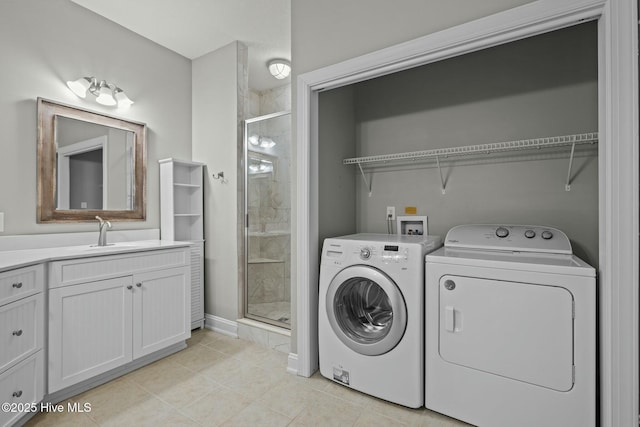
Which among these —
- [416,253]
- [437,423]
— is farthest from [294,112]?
[437,423]

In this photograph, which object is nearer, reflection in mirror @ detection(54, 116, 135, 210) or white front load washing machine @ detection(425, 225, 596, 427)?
white front load washing machine @ detection(425, 225, 596, 427)

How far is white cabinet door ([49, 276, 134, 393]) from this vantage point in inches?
66.6

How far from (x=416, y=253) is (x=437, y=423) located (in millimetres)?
885

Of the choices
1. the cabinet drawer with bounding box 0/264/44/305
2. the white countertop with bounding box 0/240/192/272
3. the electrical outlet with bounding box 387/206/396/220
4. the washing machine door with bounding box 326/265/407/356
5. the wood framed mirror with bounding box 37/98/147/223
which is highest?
the wood framed mirror with bounding box 37/98/147/223

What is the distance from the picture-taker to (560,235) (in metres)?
1.69

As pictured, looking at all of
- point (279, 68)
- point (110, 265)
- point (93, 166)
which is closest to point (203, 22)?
point (279, 68)

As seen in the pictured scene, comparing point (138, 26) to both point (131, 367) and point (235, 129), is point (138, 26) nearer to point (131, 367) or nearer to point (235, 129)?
point (235, 129)

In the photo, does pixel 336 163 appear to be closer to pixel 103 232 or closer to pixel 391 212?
pixel 391 212

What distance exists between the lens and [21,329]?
1.52 m

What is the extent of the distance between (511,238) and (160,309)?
7.89ft

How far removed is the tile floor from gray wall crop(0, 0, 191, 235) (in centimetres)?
122

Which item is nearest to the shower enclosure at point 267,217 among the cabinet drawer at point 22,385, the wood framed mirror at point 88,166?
the wood framed mirror at point 88,166

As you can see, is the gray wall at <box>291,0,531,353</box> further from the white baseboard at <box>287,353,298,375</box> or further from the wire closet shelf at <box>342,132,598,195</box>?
the wire closet shelf at <box>342,132,598,195</box>

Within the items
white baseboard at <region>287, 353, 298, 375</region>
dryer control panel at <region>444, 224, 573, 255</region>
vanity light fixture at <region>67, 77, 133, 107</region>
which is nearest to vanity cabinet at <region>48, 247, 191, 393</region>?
white baseboard at <region>287, 353, 298, 375</region>
